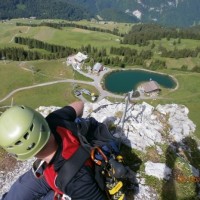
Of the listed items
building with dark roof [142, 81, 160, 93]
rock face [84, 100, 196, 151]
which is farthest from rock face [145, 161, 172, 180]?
building with dark roof [142, 81, 160, 93]

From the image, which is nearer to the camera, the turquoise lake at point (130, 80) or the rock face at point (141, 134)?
the rock face at point (141, 134)

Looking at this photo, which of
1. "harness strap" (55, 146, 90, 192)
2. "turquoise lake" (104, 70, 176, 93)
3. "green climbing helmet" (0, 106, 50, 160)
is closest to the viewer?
"green climbing helmet" (0, 106, 50, 160)

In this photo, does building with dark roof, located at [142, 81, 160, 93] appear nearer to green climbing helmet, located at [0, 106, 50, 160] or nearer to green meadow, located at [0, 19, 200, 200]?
green meadow, located at [0, 19, 200, 200]

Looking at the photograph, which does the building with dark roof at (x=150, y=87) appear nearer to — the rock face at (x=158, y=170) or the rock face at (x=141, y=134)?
the rock face at (x=141, y=134)

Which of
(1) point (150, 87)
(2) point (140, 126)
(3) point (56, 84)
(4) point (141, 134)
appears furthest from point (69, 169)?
(3) point (56, 84)

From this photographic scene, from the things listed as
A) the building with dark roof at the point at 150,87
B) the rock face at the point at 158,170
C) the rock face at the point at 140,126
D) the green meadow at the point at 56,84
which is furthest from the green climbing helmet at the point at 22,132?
the building with dark roof at the point at 150,87

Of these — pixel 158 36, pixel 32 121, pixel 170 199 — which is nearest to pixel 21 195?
pixel 32 121
